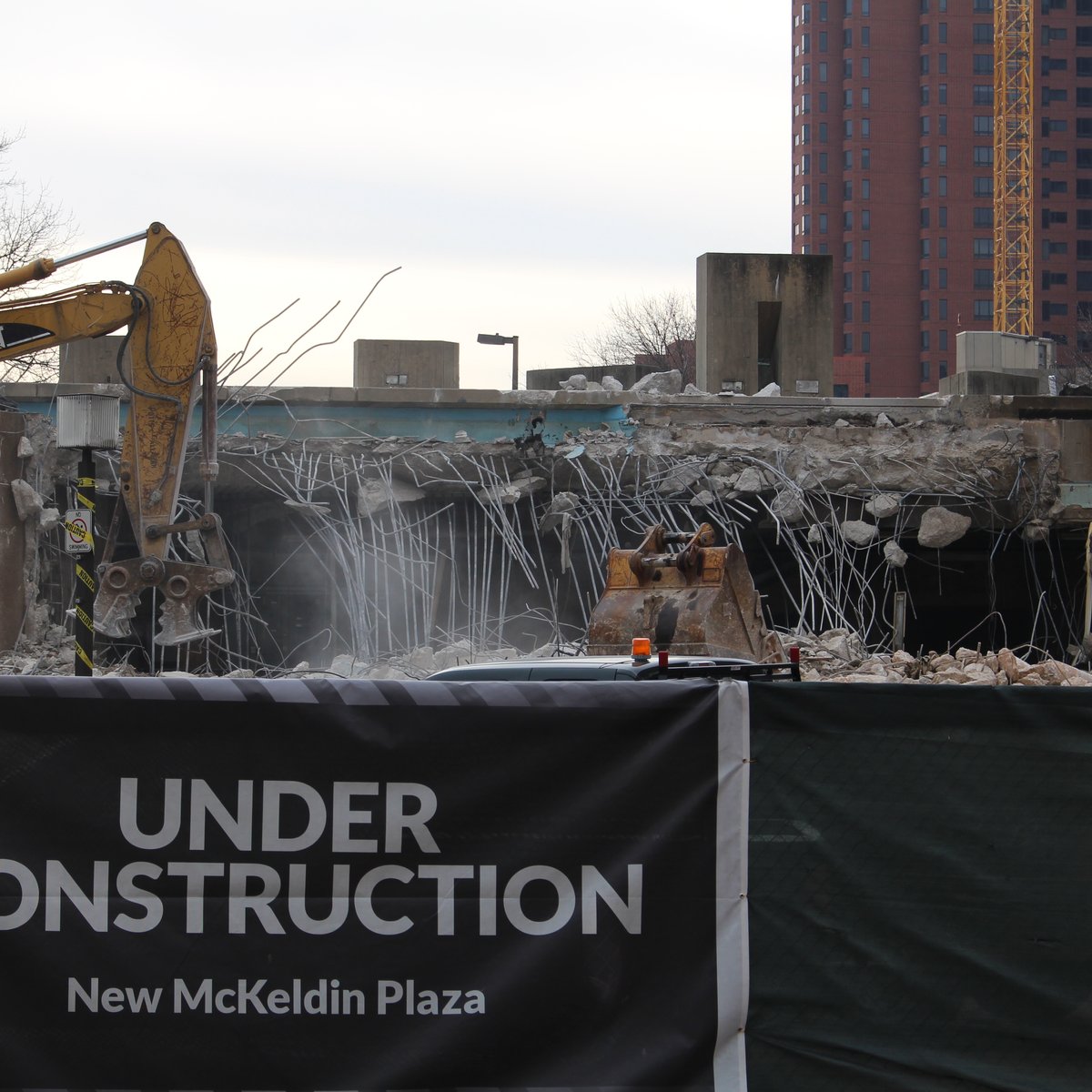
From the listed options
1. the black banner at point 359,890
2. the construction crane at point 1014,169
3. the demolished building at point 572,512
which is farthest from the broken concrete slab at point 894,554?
the construction crane at point 1014,169

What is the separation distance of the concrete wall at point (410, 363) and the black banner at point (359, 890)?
14296mm

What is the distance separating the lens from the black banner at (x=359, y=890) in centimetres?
432

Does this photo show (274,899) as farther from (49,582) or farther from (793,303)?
(793,303)

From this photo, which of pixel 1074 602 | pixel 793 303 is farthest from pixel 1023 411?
pixel 793 303

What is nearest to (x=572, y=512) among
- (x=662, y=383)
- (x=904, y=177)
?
(x=662, y=383)

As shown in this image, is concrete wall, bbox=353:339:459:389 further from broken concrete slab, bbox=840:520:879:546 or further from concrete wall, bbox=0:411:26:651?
broken concrete slab, bbox=840:520:879:546

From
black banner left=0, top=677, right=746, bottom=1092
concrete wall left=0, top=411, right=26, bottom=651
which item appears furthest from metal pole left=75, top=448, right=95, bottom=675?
concrete wall left=0, top=411, right=26, bottom=651

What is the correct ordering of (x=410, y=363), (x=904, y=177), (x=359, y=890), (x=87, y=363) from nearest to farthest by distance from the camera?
(x=359, y=890) < (x=87, y=363) < (x=410, y=363) < (x=904, y=177)

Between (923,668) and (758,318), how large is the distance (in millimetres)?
8781

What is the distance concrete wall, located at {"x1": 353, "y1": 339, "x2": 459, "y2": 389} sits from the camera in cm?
1856

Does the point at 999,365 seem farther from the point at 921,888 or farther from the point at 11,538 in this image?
the point at 921,888

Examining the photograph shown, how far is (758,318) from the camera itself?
66.6ft

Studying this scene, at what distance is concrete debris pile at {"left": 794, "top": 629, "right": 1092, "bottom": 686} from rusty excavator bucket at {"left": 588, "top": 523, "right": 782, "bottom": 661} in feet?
3.87

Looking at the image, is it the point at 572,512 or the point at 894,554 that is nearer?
the point at 894,554
